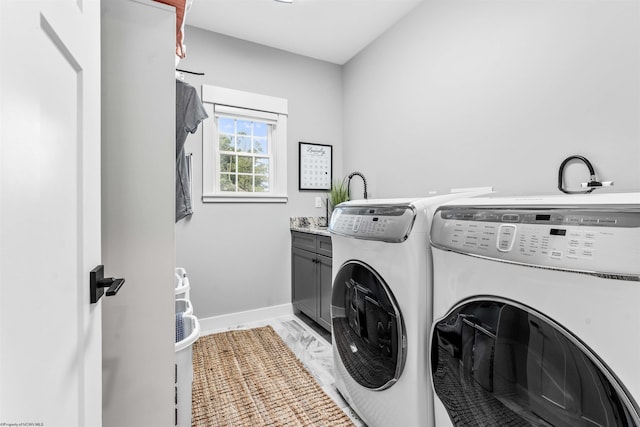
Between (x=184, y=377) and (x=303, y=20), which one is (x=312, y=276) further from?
(x=303, y=20)

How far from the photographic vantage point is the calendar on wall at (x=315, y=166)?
3.13 m

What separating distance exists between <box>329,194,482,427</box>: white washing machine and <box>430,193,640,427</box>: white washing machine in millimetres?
75

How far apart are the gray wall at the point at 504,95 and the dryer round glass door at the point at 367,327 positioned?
1087 mm

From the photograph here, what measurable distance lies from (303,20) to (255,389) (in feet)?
9.32

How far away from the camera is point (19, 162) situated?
38 centimetres

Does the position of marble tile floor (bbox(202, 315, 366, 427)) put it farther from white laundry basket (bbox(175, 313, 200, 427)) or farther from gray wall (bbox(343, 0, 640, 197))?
gray wall (bbox(343, 0, 640, 197))

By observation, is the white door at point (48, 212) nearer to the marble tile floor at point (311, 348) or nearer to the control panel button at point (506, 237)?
the control panel button at point (506, 237)

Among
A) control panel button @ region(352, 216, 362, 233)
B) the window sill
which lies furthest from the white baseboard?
control panel button @ region(352, 216, 362, 233)

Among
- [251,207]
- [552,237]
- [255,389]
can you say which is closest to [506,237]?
[552,237]

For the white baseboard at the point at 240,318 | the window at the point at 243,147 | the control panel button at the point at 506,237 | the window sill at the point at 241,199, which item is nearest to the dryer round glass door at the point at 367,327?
the control panel button at the point at 506,237

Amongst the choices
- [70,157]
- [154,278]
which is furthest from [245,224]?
[70,157]

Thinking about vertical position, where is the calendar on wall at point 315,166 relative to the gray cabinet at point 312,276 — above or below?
above

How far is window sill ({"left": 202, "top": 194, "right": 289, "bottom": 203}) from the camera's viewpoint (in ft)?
8.84

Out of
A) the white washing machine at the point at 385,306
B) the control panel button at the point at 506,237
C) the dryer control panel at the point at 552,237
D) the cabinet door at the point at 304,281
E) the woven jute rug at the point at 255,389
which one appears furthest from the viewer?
the cabinet door at the point at 304,281
